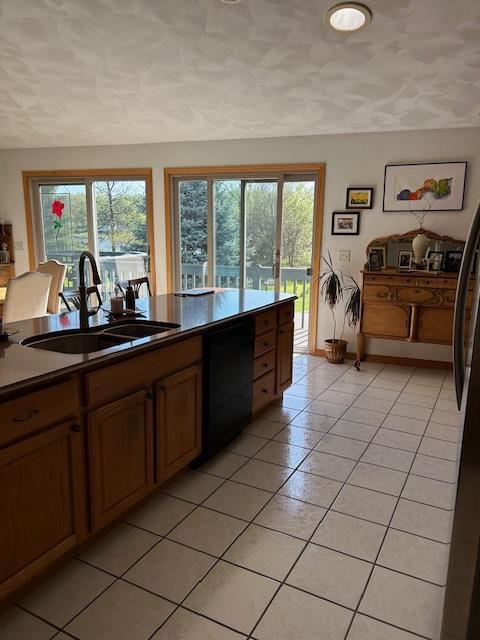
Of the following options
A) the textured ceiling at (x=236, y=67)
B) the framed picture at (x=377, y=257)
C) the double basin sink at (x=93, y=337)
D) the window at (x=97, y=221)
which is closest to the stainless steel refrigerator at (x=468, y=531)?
the double basin sink at (x=93, y=337)

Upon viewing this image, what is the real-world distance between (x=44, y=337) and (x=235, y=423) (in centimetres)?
130

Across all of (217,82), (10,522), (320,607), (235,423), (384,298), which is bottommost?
(320,607)

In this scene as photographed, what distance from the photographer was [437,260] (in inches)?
178

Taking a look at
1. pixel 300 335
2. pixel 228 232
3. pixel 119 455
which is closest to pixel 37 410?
pixel 119 455

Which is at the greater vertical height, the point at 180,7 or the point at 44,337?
the point at 180,7

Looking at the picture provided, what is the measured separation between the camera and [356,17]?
2.85m

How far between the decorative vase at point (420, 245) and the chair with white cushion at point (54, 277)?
12.0 ft

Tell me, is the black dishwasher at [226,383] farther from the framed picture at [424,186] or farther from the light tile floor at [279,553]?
the framed picture at [424,186]

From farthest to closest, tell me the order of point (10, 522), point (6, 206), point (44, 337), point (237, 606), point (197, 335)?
point (6, 206), point (197, 335), point (44, 337), point (237, 606), point (10, 522)

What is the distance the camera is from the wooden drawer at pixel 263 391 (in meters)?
3.20

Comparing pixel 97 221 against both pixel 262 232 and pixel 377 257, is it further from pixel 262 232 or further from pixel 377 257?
pixel 377 257

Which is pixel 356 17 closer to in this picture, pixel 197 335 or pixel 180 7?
pixel 180 7

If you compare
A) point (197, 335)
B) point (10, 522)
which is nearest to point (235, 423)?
point (197, 335)

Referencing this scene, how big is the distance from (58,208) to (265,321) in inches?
172
